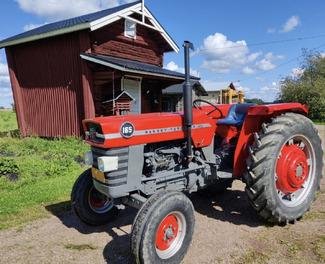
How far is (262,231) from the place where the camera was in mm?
2818

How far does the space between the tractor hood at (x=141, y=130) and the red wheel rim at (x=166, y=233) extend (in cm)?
82

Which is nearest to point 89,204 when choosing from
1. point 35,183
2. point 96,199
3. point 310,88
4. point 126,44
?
point 96,199

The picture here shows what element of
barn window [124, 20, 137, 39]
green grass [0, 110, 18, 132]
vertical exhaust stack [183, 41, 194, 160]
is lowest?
green grass [0, 110, 18, 132]

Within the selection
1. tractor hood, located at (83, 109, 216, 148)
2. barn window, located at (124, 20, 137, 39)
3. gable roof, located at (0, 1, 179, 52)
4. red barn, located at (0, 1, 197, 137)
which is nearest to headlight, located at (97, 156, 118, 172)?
tractor hood, located at (83, 109, 216, 148)

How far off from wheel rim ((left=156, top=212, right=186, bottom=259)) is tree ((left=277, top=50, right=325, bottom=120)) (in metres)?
24.3

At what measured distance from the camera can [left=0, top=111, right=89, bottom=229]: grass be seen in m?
3.45

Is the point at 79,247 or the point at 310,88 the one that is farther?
the point at 310,88

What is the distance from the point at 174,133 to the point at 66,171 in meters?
3.54

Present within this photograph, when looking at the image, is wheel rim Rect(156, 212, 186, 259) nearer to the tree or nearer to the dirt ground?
the dirt ground

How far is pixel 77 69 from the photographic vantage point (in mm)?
8938

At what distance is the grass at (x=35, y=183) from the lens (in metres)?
3.45

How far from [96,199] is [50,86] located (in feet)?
26.0

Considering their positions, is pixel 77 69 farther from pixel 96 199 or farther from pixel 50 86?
pixel 96 199

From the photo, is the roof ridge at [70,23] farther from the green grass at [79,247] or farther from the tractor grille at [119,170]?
the green grass at [79,247]
